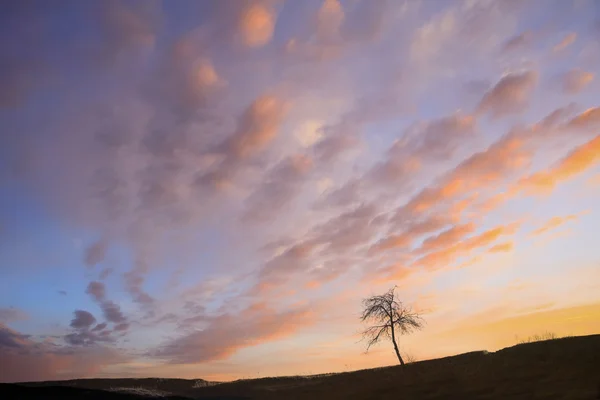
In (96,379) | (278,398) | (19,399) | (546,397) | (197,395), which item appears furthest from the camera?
(96,379)

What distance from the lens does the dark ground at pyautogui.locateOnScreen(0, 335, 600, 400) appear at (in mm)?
21766

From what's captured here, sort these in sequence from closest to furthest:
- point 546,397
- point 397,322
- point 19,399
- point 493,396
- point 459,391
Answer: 1. point 546,397
2. point 493,396
3. point 459,391
4. point 19,399
5. point 397,322

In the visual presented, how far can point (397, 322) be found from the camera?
164ft

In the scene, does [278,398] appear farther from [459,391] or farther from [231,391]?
[459,391]

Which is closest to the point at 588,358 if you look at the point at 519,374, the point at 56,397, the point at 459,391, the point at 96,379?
the point at 519,374

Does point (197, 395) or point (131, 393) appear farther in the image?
point (197, 395)

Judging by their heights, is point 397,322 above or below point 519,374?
above

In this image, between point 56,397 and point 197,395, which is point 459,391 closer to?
point 197,395

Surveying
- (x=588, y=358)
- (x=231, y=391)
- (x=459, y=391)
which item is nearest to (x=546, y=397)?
(x=459, y=391)

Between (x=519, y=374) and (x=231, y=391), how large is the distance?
1052 inches

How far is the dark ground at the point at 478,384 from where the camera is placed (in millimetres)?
21766

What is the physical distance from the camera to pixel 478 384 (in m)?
25.4

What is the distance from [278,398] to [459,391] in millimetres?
15348

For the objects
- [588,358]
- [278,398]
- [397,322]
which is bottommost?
[278,398]
